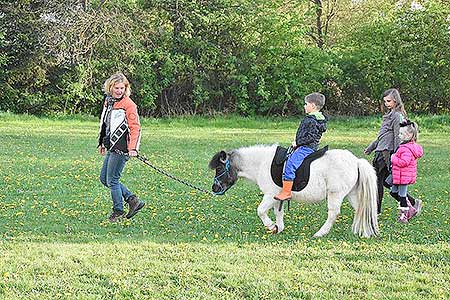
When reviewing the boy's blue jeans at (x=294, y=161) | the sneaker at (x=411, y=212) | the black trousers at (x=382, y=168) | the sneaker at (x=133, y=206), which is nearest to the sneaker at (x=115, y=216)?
the sneaker at (x=133, y=206)

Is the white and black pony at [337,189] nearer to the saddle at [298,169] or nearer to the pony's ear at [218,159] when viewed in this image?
the saddle at [298,169]

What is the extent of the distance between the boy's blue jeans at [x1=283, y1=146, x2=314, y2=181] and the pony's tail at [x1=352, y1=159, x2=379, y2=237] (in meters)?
0.72

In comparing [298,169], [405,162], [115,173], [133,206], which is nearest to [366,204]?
[298,169]

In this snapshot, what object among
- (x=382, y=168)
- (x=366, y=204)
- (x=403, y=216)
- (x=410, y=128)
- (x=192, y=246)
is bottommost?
(x=403, y=216)

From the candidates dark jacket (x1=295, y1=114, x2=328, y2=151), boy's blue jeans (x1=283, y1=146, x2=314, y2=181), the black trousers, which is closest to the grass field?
the black trousers

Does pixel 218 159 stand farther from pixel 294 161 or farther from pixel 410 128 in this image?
pixel 410 128

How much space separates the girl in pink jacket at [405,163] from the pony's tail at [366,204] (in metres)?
1.44

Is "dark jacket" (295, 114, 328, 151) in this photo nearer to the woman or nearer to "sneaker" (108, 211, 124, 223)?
the woman

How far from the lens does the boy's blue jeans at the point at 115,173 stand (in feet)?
30.0

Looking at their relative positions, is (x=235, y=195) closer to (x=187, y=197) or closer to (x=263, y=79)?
(x=187, y=197)

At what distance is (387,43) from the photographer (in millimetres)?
36094

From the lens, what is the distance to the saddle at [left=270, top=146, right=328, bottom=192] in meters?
8.46

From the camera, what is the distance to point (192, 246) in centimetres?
744

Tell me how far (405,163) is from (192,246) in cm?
391
